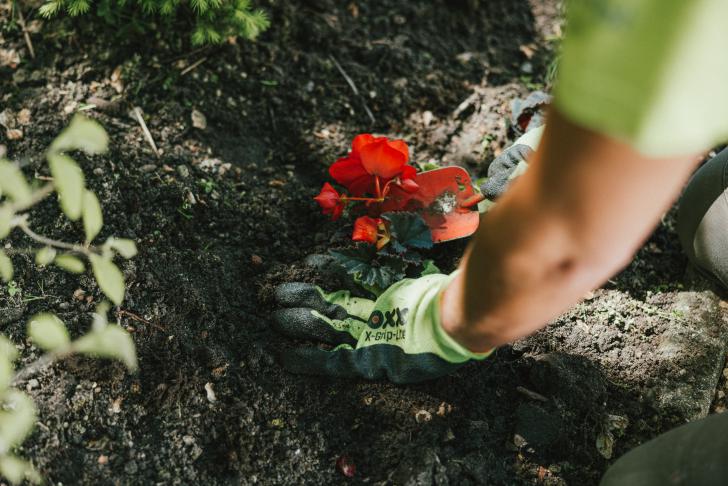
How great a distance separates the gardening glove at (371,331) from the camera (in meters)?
1.46

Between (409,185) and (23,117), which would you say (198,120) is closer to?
(23,117)

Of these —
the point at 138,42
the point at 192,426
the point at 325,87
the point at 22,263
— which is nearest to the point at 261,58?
the point at 325,87

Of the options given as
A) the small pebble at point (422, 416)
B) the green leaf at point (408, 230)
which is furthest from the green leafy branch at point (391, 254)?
the small pebble at point (422, 416)

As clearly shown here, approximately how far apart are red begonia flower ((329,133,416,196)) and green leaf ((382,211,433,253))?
14 cm

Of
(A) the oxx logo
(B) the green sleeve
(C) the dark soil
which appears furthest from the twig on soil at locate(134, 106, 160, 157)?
(B) the green sleeve

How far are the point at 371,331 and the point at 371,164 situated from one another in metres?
0.50

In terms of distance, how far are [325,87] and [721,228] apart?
4.87ft

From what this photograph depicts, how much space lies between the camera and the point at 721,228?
1.78 m

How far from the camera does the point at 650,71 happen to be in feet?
2.33

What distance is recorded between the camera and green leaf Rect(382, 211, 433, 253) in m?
1.66

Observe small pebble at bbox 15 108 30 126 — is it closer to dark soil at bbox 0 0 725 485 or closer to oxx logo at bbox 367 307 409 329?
dark soil at bbox 0 0 725 485

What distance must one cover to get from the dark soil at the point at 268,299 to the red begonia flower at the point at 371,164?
0.22 metres

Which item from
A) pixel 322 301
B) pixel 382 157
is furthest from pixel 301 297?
pixel 382 157

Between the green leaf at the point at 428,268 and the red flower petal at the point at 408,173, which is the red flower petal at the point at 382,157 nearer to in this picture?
Answer: the red flower petal at the point at 408,173
